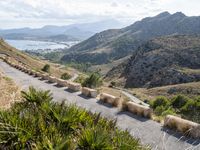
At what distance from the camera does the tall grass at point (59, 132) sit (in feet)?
28.3

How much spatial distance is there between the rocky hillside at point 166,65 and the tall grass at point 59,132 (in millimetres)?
130342

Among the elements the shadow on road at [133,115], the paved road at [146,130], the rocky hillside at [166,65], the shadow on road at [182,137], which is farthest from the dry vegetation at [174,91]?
the shadow on road at [182,137]

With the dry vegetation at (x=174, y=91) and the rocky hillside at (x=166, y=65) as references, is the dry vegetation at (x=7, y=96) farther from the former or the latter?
the rocky hillside at (x=166, y=65)

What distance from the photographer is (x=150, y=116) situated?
16453 mm

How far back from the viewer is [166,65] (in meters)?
153

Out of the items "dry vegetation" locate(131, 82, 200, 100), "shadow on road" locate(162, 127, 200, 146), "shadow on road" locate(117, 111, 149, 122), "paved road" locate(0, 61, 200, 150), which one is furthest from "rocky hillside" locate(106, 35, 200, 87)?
"shadow on road" locate(162, 127, 200, 146)

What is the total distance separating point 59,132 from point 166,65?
146 m

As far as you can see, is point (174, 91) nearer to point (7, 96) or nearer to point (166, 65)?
point (166, 65)

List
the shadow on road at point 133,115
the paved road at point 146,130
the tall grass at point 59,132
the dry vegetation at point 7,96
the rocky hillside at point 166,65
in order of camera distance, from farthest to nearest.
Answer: the rocky hillside at point 166,65
the dry vegetation at point 7,96
the shadow on road at point 133,115
the paved road at point 146,130
the tall grass at point 59,132

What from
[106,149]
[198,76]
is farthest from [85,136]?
[198,76]

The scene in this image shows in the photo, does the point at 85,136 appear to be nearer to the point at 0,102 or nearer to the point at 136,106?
the point at 136,106

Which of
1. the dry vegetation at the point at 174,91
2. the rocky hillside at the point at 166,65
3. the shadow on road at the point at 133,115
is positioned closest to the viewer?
the shadow on road at the point at 133,115

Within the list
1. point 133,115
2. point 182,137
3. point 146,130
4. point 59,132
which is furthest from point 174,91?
point 59,132

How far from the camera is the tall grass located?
28.3 feet
